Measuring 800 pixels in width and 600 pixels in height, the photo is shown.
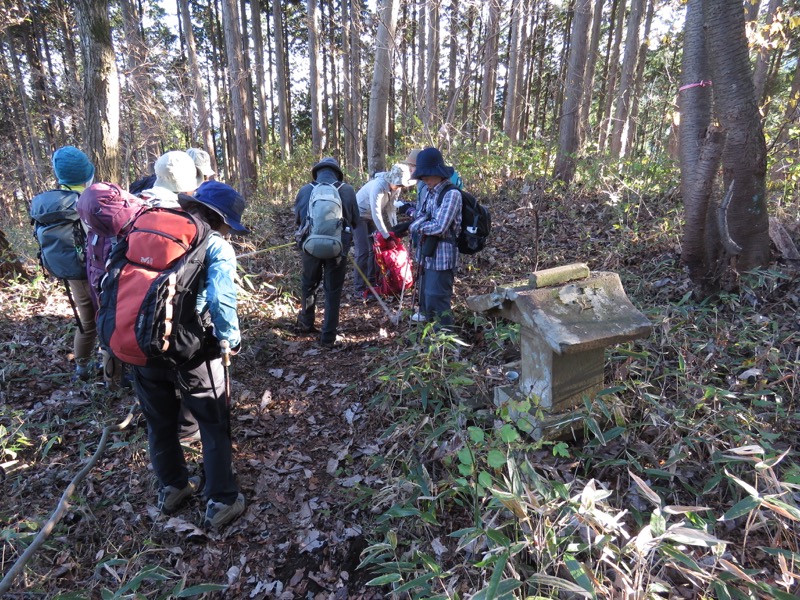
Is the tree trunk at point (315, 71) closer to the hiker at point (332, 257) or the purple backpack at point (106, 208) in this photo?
the hiker at point (332, 257)

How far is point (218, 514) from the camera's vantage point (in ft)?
9.36

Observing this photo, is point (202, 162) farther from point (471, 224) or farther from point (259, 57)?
point (259, 57)

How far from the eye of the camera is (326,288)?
5109 millimetres

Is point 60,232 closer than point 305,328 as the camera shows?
Yes

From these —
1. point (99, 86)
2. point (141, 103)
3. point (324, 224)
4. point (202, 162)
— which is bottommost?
point (324, 224)

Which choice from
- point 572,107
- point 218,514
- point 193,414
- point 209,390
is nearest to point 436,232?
point 209,390

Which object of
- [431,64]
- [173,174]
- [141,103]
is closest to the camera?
[173,174]

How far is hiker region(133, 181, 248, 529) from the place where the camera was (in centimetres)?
261

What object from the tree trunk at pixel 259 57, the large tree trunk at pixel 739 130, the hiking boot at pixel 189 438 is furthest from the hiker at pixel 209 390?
the tree trunk at pixel 259 57

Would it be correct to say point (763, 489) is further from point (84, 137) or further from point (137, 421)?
point (84, 137)

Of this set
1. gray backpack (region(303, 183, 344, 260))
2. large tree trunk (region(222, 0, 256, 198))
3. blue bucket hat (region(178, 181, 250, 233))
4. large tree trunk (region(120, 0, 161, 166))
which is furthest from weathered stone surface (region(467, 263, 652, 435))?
large tree trunk (region(222, 0, 256, 198))

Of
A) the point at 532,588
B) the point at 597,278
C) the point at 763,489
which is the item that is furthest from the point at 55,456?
the point at 763,489

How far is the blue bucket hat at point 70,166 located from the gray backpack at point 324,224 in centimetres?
208

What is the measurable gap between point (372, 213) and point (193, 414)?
162 inches
